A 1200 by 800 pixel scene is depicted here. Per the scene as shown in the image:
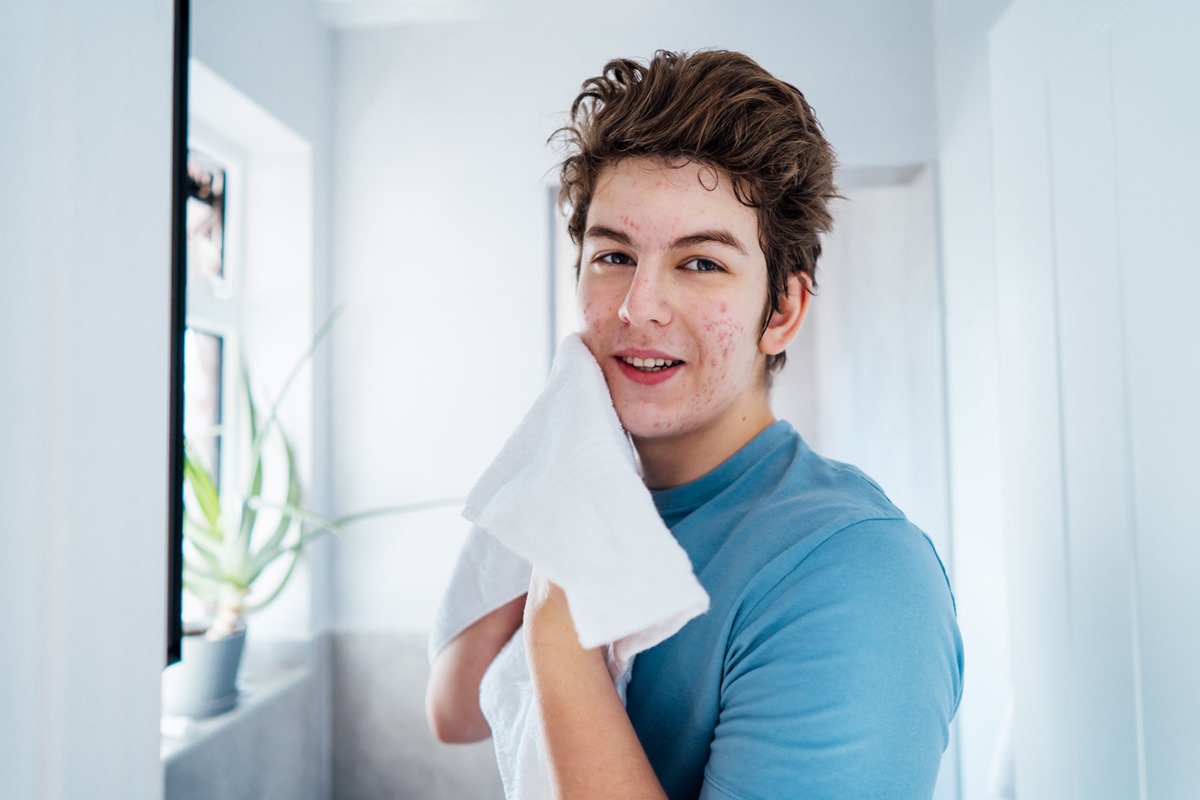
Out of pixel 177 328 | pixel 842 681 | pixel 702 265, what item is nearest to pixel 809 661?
pixel 842 681

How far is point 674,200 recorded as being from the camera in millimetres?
769

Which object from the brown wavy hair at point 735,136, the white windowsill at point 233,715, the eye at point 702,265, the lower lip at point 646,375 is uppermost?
the brown wavy hair at point 735,136

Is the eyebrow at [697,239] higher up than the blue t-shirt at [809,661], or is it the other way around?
the eyebrow at [697,239]

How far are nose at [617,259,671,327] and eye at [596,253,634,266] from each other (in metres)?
0.04

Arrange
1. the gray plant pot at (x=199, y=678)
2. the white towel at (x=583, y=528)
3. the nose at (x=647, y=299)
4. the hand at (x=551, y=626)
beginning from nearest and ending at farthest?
the white towel at (x=583, y=528)
the hand at (x=551, y=626)
the nose at (x=647, y=299)
the gray plant pot at (x=199, y=678)

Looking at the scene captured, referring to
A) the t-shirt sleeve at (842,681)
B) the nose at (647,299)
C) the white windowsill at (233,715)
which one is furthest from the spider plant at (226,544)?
the t-shirt sleeve at (842,681)

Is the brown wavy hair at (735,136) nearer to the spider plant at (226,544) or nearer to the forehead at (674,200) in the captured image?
the forehead at (674,200)

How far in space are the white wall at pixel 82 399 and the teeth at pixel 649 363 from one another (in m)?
0.54

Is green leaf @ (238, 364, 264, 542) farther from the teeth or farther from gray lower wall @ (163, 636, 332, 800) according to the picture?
the teeth

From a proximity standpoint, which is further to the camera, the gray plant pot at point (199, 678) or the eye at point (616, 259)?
the gray plant pot at point (199, 678)

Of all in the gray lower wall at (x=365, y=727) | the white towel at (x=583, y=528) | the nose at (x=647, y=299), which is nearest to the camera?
the white towel at (x=583, y=528)

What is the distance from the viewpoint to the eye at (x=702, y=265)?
79cm

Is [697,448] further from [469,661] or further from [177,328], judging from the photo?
[177,328]

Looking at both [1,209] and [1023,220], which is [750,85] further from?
[1,209]
